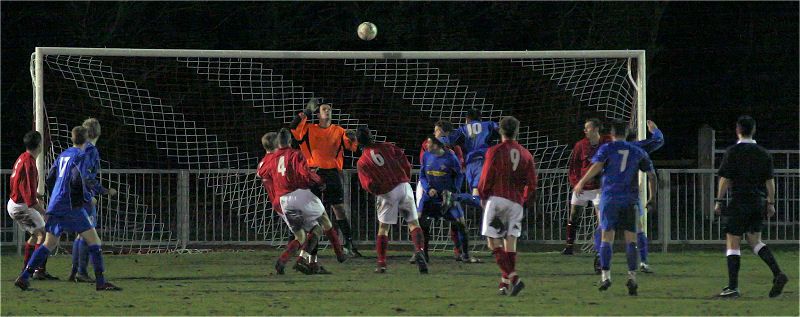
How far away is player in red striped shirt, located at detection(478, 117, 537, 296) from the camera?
10.6 m

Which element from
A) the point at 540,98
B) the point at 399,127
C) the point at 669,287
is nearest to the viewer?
the point at 669,287

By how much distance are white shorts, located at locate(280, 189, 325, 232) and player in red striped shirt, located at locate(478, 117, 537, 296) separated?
2.43 m

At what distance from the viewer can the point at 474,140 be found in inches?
552

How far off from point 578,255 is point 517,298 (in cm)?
444

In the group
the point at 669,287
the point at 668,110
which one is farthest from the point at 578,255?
the point at 668,110

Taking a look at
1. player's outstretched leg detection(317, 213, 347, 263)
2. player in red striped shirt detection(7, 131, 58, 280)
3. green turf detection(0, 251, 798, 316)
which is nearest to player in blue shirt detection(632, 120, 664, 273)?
green turf detection(0, 251, 798, 316)

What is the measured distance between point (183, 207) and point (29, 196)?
402cm

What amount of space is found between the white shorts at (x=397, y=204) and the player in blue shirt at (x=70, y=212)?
306cm

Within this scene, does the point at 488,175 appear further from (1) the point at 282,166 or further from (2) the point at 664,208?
(2) the point at 664,208

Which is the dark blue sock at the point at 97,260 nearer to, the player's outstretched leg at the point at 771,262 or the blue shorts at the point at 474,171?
the blue shorts at the point at 474,171

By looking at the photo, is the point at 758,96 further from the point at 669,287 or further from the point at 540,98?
the point at 669,287

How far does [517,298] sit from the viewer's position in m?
10.6

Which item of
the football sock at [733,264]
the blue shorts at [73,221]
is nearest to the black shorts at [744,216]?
the football sock at [733,264]

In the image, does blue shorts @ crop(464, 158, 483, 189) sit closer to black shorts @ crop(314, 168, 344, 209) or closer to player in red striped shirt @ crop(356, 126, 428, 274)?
player in red striped shirt @ crop(356, 126, 428, 274)
